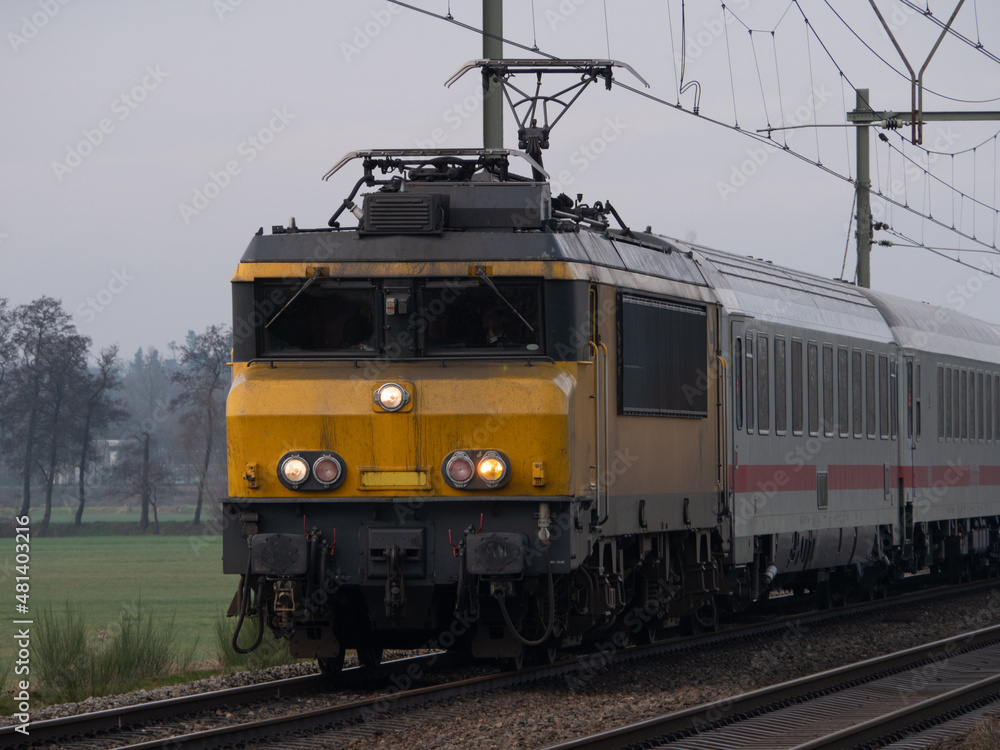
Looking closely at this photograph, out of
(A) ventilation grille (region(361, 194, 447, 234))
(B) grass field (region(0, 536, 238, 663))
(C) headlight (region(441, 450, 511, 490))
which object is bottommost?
(B) grass field (region(0, 536, 238, 663))

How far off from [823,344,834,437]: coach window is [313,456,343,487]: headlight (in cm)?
879

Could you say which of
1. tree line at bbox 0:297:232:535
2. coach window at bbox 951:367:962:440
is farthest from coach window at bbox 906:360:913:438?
tree line at bbox 0:297:232:535

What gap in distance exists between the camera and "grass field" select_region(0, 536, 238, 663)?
87.3 ft

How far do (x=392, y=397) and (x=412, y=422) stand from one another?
234 mm

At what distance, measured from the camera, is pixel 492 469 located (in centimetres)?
1194

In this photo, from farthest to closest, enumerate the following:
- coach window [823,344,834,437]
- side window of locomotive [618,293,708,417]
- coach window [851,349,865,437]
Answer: coach window [851,349,865,437], coach window [823,344,834,437], side window of locomotive [618,293,708,417]

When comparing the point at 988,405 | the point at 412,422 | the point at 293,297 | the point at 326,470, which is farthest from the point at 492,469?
the point at 988,405

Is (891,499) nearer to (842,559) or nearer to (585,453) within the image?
(842,559)

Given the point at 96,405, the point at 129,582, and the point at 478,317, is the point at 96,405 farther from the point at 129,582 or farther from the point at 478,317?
the point at 478,317

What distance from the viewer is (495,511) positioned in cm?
1197

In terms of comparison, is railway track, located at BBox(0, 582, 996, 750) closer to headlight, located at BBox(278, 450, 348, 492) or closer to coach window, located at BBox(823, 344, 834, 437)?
headlight, located at BBox(278, 450, 348, 492)

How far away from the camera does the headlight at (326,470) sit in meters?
12.0

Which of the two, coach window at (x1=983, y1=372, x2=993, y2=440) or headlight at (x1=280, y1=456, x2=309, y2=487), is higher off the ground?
coach window at (x1=983, y1=372, x2=993, y2=440)

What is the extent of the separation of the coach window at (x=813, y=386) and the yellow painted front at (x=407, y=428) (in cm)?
728
